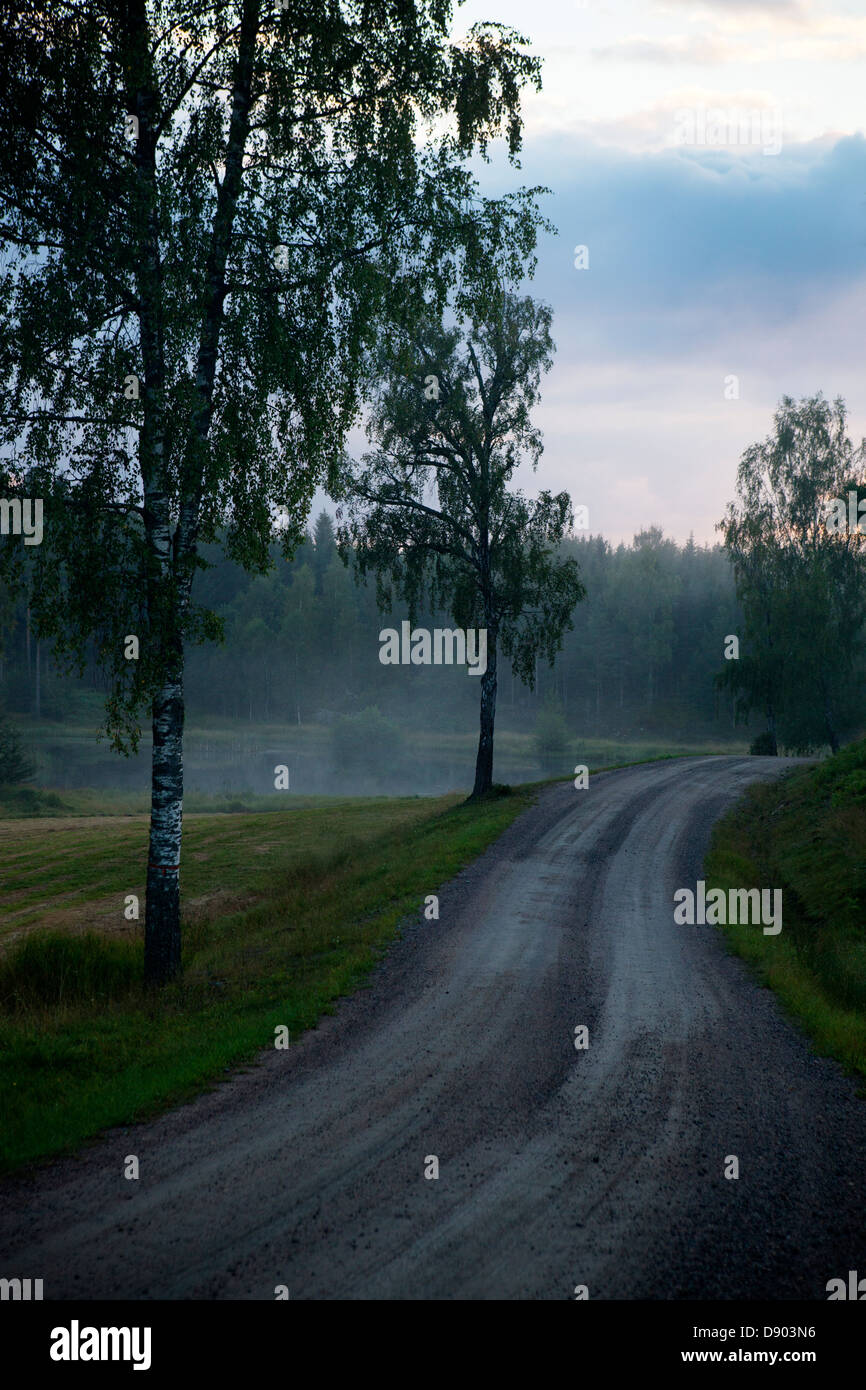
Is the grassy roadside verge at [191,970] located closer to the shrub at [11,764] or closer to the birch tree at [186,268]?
the birch tree at [186,268]

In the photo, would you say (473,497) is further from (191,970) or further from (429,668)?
(429,668)

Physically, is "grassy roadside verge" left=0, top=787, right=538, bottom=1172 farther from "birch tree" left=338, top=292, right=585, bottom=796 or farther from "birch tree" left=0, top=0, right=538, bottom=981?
"birch tree" left=338, top=292, right=585, bottom=796

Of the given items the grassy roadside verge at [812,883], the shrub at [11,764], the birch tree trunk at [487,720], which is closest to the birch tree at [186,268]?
the grassy roadside verge at [812,883]

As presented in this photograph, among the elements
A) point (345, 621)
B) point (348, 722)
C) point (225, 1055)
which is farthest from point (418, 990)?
point (345, 621)

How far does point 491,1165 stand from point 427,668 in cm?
11191

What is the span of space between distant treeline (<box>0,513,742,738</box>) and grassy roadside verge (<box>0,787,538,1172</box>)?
75326mm

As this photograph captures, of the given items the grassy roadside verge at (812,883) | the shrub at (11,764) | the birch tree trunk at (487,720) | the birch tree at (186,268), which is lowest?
the shrub at (11,764)

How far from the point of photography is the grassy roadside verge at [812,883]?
9109 mm

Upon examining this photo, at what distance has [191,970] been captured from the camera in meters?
11.3

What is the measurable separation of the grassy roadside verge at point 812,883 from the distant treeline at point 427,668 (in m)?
71.9

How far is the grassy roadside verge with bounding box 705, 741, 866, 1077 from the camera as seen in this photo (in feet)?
29.9

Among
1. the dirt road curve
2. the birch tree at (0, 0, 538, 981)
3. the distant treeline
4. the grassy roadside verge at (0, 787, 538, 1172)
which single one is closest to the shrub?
the grassy roadside verge at (0, 787, 538, 1172)

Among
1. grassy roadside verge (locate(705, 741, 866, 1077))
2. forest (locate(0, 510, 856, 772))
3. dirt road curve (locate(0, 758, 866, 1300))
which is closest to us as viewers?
dirt road curve (locate(0, 758, 866, 1300))
